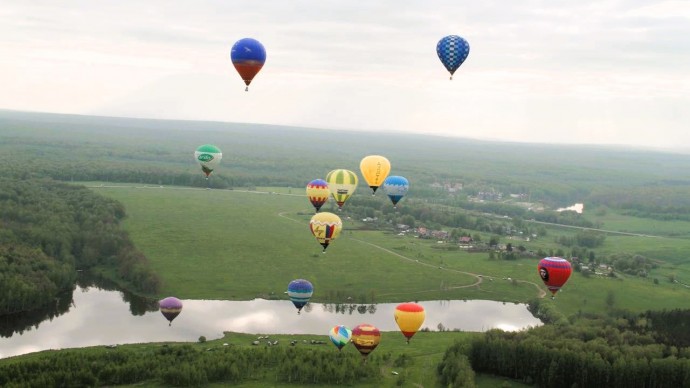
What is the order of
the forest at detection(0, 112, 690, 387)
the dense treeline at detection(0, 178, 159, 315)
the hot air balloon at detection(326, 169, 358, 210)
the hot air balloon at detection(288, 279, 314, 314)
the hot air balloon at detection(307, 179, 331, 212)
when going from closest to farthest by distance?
the forest at detection(0, 112, 690, 387) < the hot air balloon at detection(288, 279, 314, 314) < the hot air balloon at detection(326, 169, 358, 210) < the hot air balloon at detection(307, 179, 331, 212) < the dense treeline at detection(0, 178, 159, 315)

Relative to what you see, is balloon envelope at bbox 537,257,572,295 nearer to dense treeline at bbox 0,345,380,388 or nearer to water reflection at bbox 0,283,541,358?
dense treeline at bbox 0,345,380,388

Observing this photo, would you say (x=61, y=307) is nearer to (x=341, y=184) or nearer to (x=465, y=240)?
(x=341, y=184)

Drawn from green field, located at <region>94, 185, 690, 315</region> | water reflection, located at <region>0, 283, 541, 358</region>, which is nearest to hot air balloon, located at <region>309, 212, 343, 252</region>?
water reflection, located at <region>0, 283, 541, 358</region>

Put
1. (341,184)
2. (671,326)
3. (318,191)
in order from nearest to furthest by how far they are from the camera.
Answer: (341,184) < (671,326) < (318,191)

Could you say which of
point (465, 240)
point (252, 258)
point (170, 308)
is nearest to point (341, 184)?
→ point (170, 308)

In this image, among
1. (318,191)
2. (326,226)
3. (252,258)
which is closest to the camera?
(326,226)
